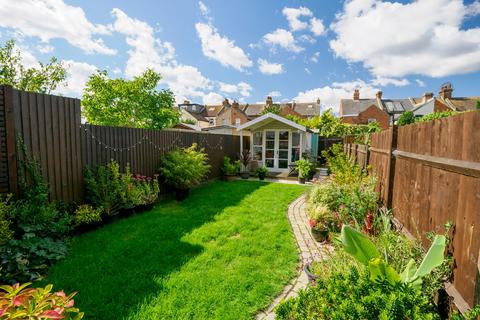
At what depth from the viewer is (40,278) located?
9.04ft

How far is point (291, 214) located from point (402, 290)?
420 centimetres

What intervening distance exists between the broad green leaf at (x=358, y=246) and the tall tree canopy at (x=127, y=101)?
64.3 ft

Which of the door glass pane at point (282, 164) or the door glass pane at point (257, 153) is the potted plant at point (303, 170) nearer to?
the door glass pane at point (282, 164)

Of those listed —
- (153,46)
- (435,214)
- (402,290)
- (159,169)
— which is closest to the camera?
(402,290)

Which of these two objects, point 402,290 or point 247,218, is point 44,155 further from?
point 402,290

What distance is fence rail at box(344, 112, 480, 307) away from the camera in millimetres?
1431

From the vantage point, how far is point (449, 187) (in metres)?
1.75

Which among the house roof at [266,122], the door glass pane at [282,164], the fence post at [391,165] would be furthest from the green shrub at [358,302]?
the door glass pane at [282,164]

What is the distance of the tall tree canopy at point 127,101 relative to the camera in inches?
726

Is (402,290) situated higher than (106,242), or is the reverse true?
(402,290)

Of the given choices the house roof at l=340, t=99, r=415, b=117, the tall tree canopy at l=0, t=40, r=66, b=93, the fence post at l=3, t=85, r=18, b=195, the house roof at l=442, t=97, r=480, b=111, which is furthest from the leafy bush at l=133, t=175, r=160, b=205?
the house roof at l=442, t=97, r=480, b=111

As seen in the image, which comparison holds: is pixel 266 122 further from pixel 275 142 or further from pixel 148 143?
pixel 148 143

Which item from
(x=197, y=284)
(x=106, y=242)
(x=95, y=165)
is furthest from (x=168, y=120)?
(x=197, y=284)

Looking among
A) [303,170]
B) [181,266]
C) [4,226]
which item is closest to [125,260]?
[181,266]
